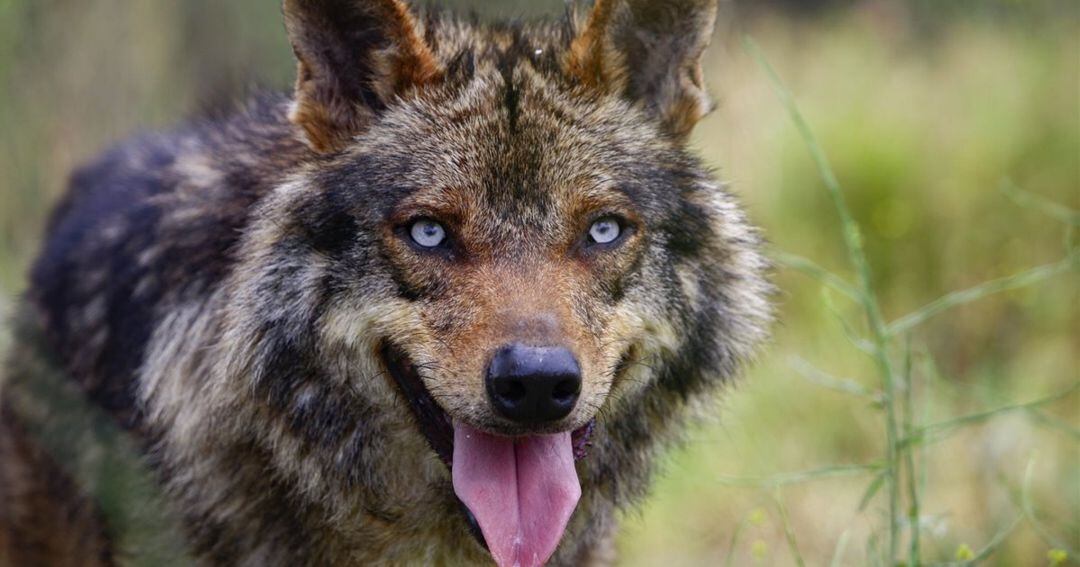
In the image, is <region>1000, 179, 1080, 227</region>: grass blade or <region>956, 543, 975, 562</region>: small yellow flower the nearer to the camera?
<region>956, 543, 975, 562</region>: small yellow flower

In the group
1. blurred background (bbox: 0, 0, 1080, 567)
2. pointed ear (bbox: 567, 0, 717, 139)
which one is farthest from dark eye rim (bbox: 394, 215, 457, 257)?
blurred background (bbox: 0, 0, 1080, 567)

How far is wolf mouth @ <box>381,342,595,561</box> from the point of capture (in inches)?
131

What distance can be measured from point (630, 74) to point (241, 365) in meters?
1.50

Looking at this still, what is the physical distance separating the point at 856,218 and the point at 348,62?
5.49m

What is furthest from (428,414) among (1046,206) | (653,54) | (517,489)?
(1046,206)

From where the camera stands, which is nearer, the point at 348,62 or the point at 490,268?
the point at 490,268

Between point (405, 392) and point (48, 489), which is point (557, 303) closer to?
point (405, 392)

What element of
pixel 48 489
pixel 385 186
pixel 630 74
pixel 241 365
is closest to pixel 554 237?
pixel 385 186

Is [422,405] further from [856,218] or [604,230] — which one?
[856,218]

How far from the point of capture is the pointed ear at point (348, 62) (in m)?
3.51

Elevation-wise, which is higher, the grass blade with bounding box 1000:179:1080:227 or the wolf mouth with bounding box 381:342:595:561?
the grass blade with bounding box 1000:179:1080:227

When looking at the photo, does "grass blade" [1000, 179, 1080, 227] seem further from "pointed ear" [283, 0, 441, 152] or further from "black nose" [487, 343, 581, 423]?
"pointed ear" [283, 0, 441, 152]

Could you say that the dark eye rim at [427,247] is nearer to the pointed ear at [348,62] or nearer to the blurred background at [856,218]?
the pointed ear at [348,62]

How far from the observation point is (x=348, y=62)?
3.63 m
